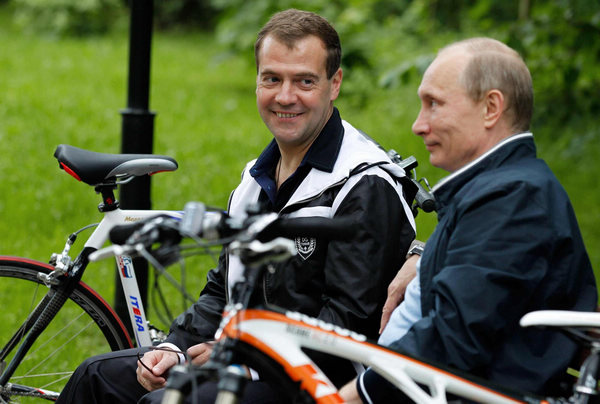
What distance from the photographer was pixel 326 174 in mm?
2613

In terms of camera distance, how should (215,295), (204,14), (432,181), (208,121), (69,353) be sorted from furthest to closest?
(204,14)
(208,121)
(432,181)
(69,353)
(215,295)

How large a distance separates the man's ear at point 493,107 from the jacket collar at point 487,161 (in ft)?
0.21

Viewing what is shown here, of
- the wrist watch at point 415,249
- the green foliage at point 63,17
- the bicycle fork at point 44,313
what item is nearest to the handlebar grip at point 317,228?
the wrist watch at point 415,249

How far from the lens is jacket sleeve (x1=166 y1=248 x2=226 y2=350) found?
112 inches

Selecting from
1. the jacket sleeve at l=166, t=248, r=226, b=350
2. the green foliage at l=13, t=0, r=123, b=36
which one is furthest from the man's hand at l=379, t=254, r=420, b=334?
the green foliage at l=13, t=0, r=123, b=36

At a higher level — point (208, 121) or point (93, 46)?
point (93, 46)

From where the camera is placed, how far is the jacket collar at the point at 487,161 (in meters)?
2.13

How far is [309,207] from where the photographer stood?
2566 mm

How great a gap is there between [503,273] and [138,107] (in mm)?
2534

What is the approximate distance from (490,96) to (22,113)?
8160 mm

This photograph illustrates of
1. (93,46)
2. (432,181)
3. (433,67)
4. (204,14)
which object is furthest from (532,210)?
(204,14)

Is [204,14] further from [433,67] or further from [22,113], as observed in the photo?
[433,67]

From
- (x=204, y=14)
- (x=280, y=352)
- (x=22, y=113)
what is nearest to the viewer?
(x=280, y=352)

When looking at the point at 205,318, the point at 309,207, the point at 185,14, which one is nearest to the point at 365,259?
the point at 309,207
